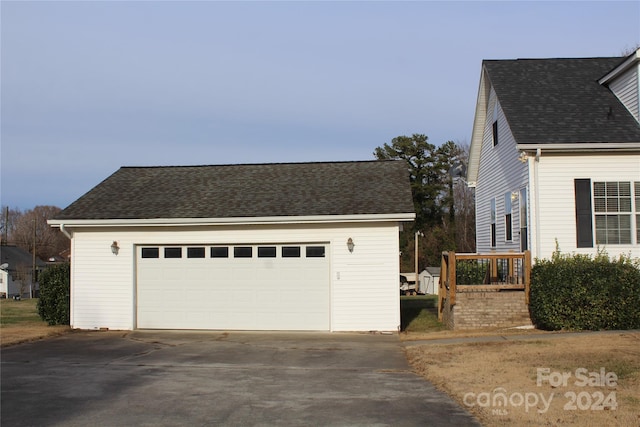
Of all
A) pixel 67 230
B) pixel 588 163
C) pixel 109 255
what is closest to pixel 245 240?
pixel 109 255

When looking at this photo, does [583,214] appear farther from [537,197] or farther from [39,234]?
[39,234]

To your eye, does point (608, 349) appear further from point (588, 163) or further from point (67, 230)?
point (67, 230)

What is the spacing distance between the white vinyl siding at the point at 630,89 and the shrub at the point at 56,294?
16.6m

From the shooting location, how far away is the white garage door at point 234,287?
54.4 feet

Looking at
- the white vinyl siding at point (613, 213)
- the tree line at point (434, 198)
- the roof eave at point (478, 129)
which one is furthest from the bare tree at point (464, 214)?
the white vinyl siding at point (613, 213)

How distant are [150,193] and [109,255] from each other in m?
2.57

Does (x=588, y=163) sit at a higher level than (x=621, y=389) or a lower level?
higher

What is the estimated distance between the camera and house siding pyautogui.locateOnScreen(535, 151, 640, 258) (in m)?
15.9

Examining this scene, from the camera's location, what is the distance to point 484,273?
69.4ft

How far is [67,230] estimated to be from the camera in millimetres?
17594

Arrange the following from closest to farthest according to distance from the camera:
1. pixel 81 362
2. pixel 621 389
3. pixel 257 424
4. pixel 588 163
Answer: pixel 257 424
pixel 621 389
pixel 81 362
pixel 588 163

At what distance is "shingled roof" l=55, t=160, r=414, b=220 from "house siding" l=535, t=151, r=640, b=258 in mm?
3559

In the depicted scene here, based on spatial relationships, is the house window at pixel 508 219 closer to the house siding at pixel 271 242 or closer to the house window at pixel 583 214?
the house window at pixel 583 214

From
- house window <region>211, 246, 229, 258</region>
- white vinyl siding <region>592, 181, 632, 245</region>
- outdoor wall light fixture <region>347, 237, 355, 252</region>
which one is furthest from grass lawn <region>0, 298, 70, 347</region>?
white vinyl siding <region>592, 181, 632, 245</region>
